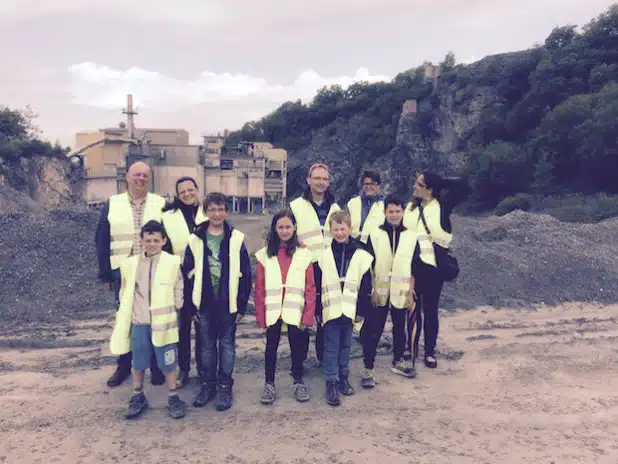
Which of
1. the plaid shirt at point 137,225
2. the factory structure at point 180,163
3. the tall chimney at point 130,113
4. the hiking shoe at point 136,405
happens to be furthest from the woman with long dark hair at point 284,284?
the tall chimney at point 130,113

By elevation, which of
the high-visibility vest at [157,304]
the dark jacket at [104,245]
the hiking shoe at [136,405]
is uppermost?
the dark jacket at [104,245]

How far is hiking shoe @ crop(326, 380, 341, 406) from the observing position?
4.46 meters

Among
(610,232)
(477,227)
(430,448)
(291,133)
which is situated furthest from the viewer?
(291,133)

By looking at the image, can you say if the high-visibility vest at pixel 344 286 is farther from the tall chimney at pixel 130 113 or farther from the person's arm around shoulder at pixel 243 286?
the tall chimney at pixel 130 113

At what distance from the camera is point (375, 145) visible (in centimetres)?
5494

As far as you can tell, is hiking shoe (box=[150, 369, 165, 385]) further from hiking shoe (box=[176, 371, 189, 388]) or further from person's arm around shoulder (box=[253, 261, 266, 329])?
person's arm around shoulder (box=[253, 261, 266, 329])

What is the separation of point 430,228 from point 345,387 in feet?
6.08

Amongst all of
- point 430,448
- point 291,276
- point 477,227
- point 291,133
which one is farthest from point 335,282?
point 291,133

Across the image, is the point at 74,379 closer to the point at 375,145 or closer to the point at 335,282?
the point at 335,282

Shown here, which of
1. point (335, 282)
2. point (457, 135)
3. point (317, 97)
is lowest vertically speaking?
point (335, 282)

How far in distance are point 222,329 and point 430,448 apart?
6.53 feet

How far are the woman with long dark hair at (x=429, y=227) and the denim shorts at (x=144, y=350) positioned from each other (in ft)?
8.28

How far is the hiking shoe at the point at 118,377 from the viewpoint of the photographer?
4.84 meters

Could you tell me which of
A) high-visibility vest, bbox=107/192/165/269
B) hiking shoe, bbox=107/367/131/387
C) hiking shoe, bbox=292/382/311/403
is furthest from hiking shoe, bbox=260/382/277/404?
high-visibility vest, bbox=107/192/165/269
